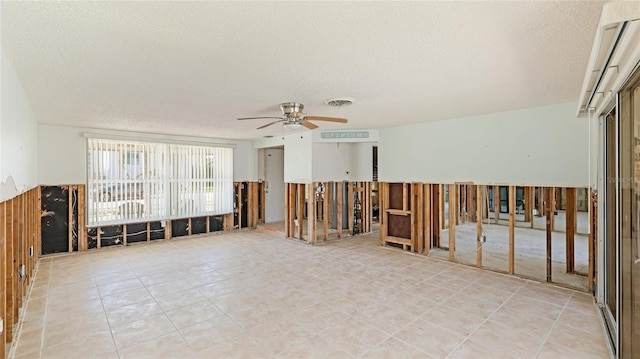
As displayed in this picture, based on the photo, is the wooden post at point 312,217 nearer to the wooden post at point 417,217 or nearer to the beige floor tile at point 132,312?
the wooden post at point 417,217

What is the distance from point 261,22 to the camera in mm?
1831

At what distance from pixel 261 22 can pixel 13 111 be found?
2457 mm

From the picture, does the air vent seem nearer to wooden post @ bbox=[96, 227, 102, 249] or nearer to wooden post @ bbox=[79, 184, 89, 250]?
wooden post @ bbox=[79, 184, 89, 250]

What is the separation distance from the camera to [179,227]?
7.26 metres

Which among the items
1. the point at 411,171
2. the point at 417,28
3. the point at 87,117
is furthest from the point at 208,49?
the point at 411,171

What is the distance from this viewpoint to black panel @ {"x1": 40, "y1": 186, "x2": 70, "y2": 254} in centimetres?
562

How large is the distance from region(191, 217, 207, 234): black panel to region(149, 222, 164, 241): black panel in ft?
2.30

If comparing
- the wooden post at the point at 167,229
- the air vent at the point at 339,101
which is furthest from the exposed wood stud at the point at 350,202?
the wooden post at the point at 167,229

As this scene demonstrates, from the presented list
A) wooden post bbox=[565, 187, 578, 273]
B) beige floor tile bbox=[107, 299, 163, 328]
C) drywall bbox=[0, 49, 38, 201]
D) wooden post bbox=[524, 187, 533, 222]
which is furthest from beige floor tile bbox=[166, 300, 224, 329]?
wooden post bbox=[524, 187, 533, 222]

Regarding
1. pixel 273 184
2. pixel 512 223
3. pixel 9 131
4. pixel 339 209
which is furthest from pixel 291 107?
pixel 273 184

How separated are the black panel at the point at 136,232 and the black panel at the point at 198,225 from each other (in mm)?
1048

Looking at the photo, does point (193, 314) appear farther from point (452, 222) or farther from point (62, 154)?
point (62, 154)

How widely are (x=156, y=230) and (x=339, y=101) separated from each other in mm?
5522

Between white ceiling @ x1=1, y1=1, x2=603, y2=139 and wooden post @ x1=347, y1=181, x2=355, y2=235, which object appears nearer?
white ceiling @ x1=1, y1=1, x2=603, y2=139
